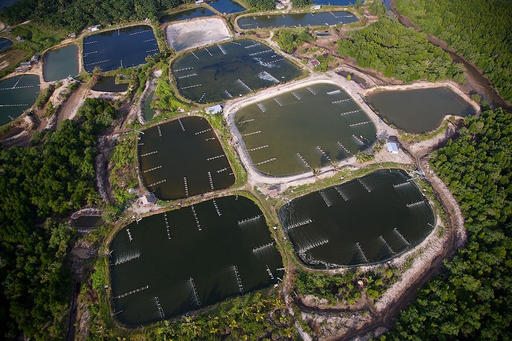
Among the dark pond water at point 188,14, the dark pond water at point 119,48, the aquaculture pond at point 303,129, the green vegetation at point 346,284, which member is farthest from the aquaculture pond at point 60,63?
the green vegetation at point 346,284

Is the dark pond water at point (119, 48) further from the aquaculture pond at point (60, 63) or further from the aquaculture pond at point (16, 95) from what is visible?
the aquaculture pond at point (16, 95)

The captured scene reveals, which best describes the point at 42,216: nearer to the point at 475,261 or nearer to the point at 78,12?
the point at 475,261

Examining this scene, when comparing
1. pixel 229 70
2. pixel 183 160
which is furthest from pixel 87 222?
pixel 229 70

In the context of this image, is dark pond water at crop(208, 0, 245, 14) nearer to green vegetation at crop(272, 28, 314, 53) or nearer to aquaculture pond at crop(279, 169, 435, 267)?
green vegetation at crop(272, 28, 314, 53)

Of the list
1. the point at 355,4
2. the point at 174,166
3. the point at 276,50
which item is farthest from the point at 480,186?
the point at 355,4

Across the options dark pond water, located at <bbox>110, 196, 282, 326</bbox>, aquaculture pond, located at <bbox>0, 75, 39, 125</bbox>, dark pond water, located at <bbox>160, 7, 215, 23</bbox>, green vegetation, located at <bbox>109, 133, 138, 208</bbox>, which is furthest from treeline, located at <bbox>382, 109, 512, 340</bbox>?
dark pond water, located at <bbox>160, 7, 215, 23</bbox>
